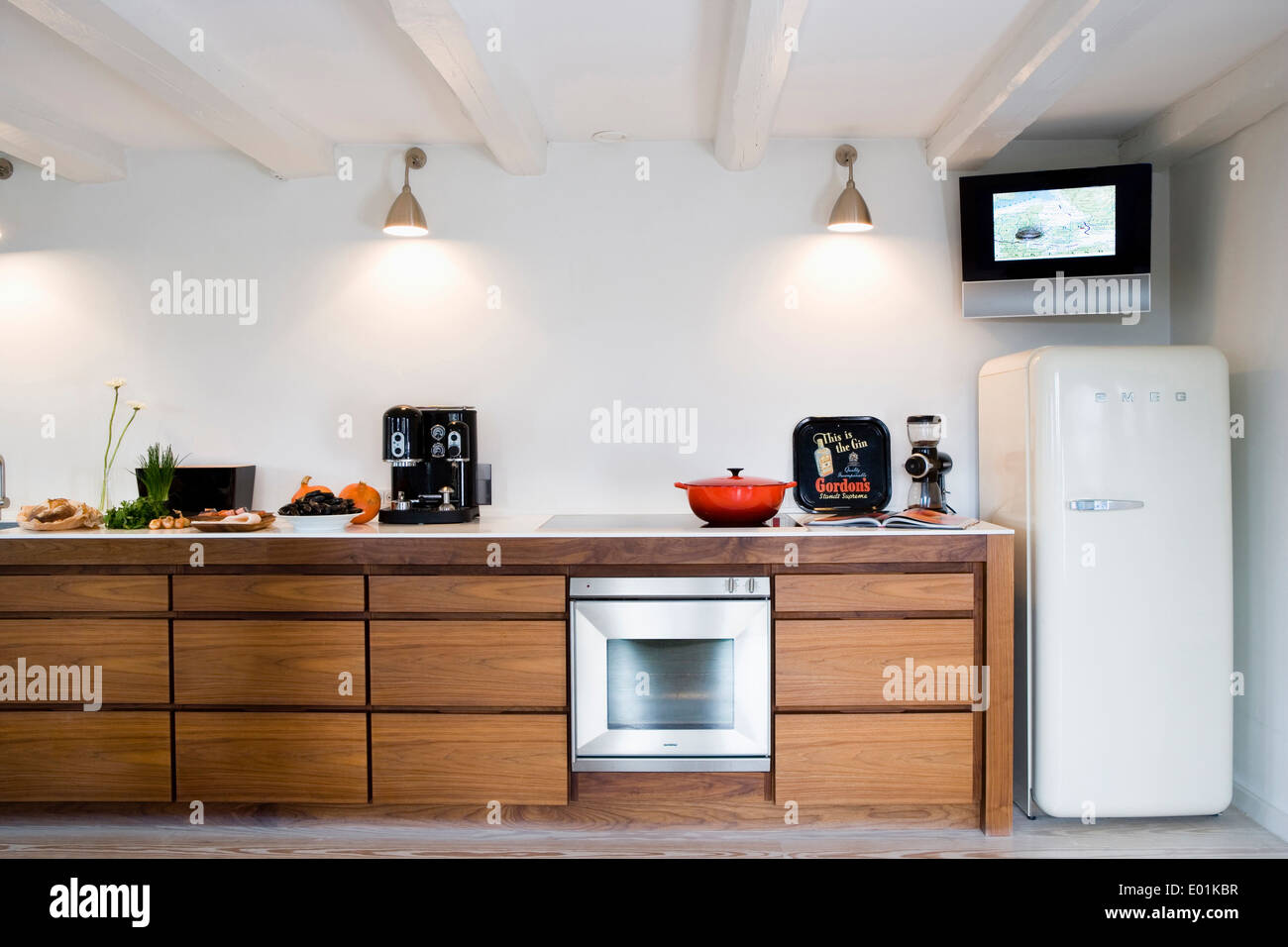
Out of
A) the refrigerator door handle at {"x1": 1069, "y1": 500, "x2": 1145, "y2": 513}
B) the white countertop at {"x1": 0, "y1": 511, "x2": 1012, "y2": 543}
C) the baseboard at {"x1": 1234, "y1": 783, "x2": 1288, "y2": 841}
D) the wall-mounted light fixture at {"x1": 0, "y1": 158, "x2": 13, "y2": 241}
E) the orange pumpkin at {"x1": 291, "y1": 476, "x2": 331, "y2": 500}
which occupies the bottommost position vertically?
the baseboard at {"x1": 1234, "y1": 783, "x2": 1288, "y2": 841}

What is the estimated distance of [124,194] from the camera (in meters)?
3.44

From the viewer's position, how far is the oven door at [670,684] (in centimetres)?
270

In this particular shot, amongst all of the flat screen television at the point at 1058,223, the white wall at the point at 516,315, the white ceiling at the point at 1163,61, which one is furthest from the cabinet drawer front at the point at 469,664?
the white ceiling at the point at 1163,61

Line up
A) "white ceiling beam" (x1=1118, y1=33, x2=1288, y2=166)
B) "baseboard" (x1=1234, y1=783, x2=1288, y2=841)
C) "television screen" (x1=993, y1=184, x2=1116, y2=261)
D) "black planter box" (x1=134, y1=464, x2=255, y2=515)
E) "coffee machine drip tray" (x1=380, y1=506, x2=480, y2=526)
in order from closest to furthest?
"white ceiling beam" (x1=1118, y1=33, x2=1288, y2=166) → "baseboard" (x1=1234, y1=783, x2=1288, y2=841) → "coffee machine drip tray" (x1=380, y1=506, x2=480, y2=526) → "television screen" (x1=993, y1=184, x2=1116, y2=261) → "black planter box" (x1=134, y1=464, x2=255, y2=515)

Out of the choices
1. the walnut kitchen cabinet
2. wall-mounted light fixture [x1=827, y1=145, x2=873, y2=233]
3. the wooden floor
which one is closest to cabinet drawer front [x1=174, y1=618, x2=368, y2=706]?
the walnut kitchen cabinet

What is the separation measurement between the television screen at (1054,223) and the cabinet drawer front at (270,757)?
2.74 metres

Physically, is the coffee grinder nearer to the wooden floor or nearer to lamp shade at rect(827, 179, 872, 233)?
lamp shade at rect(827, 179, 872, 233)

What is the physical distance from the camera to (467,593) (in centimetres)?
271

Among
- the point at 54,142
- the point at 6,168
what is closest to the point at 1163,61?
the point at 54,142

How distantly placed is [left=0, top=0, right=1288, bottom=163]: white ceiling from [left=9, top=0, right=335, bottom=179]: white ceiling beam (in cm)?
3

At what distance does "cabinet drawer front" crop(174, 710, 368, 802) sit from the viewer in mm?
2719

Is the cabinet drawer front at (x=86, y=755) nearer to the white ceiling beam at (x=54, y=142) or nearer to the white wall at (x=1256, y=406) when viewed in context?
the white ceiling beam at (x=54, y=142)

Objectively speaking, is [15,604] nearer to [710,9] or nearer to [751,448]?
[751,448]
